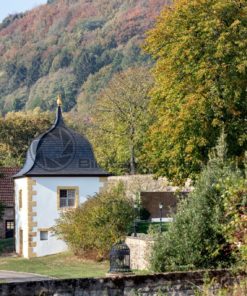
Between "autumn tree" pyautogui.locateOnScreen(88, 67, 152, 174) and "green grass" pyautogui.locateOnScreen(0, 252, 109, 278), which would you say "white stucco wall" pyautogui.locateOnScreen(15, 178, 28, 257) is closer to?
"green grass" pyautogui.locateOnScreen(0, 252, 109, 278)

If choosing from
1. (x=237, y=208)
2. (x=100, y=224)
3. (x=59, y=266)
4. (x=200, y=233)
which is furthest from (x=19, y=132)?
(x=237, y=208)

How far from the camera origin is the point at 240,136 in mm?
35000

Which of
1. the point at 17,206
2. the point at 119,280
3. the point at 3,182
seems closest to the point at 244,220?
the point at 119,280

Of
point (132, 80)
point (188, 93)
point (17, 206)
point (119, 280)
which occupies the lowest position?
point (119, 280)

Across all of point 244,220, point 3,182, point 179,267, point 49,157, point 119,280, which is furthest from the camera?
point 3,182

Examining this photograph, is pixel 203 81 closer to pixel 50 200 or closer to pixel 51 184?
pixel 51 184

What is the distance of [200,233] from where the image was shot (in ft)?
79.6

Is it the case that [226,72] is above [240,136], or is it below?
above

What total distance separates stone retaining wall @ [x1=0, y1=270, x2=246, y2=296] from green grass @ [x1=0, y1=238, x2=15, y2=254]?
3015 centimetres

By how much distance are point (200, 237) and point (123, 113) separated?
4309 centimetres

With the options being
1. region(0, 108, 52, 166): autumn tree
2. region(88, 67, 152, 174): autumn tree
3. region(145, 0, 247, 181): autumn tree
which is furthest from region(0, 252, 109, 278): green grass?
region(0, 108, 52, 166): autumn tree

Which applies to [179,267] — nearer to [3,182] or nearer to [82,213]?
[82,213]

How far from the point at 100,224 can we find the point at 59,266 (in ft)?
8.00

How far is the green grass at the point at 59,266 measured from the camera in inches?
1263
